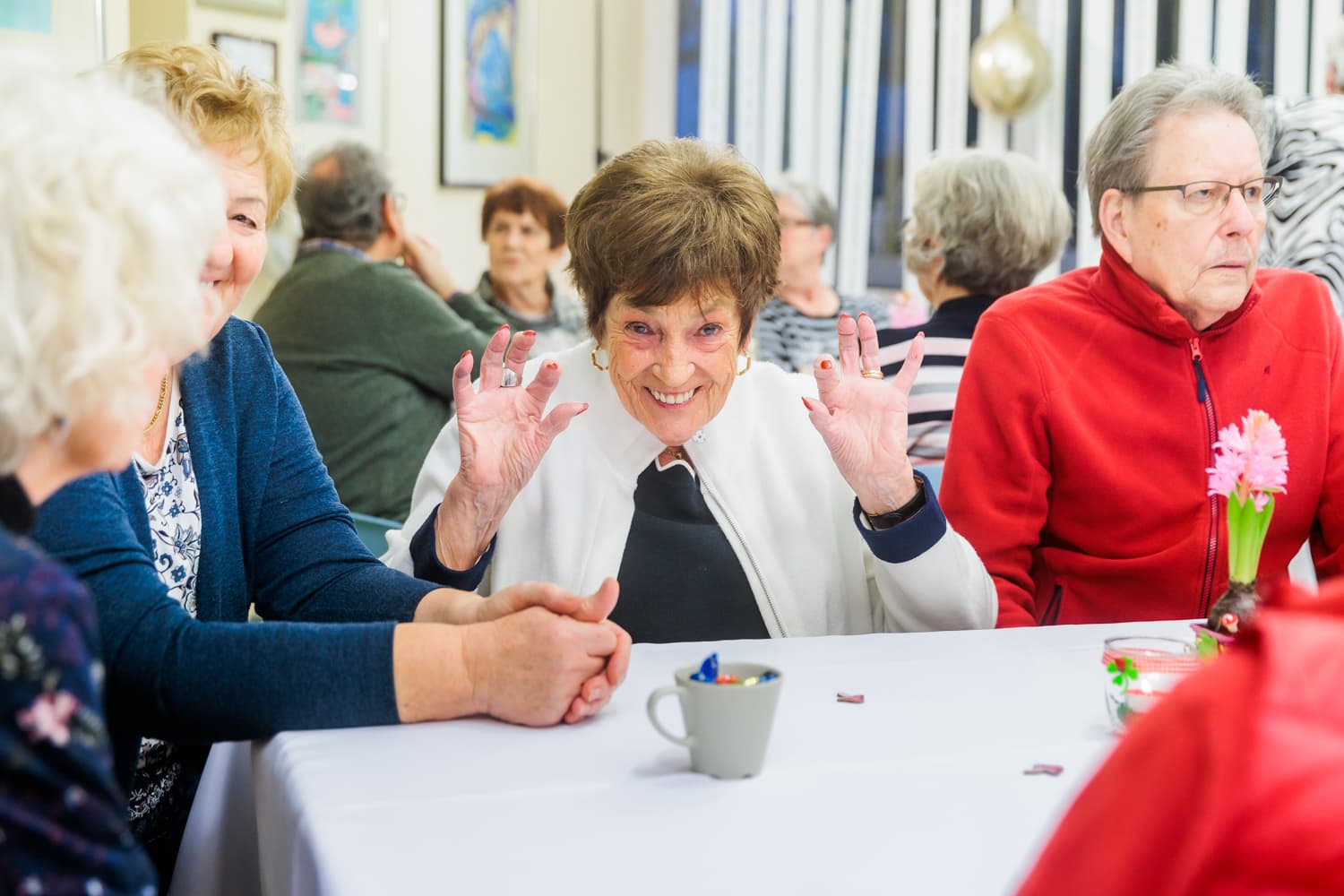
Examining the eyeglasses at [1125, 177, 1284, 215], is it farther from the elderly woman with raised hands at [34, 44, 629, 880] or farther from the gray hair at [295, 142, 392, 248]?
the gray hair at [295, 142, 392, 248]

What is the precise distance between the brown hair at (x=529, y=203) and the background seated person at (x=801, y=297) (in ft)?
2.50

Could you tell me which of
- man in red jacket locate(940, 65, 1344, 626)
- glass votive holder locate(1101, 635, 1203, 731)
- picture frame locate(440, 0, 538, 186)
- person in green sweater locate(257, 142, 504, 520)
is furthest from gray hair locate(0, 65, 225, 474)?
picture frame locate(440, 0, 538, 186)

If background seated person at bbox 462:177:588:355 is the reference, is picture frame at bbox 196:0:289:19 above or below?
above

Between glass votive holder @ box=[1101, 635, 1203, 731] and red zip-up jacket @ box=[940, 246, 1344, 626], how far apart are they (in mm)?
637

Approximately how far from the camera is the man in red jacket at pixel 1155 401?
188 cm

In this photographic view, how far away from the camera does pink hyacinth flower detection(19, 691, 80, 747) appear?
639 millimetres

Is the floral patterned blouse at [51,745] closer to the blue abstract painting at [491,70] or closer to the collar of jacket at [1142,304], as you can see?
the collar of jacket at [1142,304]

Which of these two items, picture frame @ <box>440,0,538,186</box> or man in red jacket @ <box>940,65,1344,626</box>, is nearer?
man in red jacket @ <box>940,65,1344,626</box>

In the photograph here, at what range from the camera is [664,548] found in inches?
68.8

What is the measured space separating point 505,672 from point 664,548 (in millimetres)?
595

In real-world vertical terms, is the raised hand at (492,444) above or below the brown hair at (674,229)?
below

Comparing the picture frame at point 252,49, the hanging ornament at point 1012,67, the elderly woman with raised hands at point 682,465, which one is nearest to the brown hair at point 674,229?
the elderly woman with raised hands at point 682,465

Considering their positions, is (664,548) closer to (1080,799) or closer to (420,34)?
(1080,799)

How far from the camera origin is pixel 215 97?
→ 142 cm
